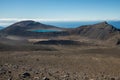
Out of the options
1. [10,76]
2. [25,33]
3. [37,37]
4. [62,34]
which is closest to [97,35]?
[62,34]

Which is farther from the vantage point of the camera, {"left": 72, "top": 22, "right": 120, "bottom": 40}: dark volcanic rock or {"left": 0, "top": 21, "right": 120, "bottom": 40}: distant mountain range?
{"left": 0, "top": 21, "right": 120, "bottom": 40}: distant mountain range

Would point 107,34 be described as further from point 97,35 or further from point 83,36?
point 83,36

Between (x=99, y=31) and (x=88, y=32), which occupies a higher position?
(x=99, y=31)

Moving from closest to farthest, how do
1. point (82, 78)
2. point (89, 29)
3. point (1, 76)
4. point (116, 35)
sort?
point (1, 76)
point (82, 78)
point (116, 35)
point (89, 29)

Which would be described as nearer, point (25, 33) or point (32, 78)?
point (32, 78)

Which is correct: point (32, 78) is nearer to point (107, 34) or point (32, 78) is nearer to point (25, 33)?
point (107, 34)

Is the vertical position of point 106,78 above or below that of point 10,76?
below

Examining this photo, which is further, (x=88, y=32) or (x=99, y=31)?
(x=88, y=32)

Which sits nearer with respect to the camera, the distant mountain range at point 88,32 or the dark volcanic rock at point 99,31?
the dark volcanic rock at point 99,31

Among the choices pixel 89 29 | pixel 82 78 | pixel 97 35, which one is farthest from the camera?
pixel 89 29
